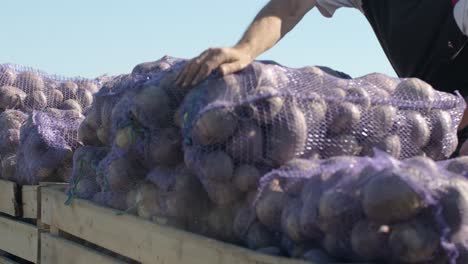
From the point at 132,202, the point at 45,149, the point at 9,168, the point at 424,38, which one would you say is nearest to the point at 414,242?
the point at 132,202

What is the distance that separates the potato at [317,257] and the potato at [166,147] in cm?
83

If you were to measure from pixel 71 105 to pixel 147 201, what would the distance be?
1.86 meters

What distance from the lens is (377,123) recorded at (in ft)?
8.45

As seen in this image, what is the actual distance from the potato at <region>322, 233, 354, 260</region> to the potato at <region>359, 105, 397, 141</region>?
61 cm

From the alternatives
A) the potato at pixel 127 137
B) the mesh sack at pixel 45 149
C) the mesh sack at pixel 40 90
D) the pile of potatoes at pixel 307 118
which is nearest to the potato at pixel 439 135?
the pile of potatoes at pixel 307 118

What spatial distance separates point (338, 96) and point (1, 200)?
2.13 metres

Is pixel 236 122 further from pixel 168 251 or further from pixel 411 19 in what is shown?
pixel 411 19

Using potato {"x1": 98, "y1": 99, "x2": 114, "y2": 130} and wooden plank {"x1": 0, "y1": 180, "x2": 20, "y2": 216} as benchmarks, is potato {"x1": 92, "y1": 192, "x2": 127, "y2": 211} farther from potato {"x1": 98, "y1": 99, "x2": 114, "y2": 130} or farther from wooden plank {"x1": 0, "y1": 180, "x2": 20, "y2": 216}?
wooden plank {"x1": 0, "y1": 180, "x2": 20, "y2": 216}

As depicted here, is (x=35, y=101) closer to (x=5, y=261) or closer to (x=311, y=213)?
(x=5, y=261)

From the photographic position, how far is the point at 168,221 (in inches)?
102

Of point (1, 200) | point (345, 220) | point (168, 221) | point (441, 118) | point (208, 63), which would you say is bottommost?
point (1, 200)

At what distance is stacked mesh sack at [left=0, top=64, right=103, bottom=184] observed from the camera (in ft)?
12.5

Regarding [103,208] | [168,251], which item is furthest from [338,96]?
[103,208]

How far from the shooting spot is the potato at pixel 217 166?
2396 mm
